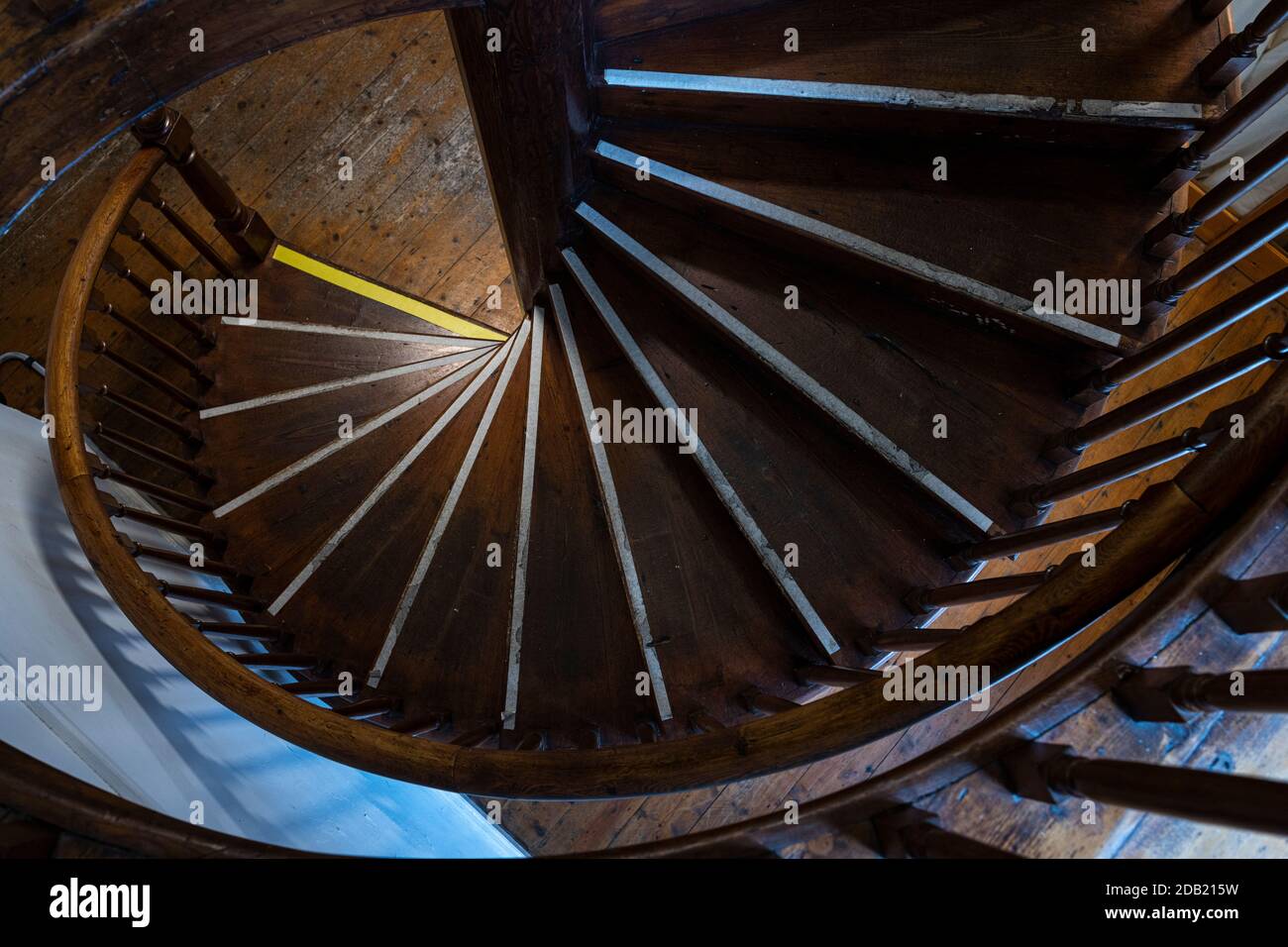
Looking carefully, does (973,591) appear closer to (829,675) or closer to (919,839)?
(829,675)

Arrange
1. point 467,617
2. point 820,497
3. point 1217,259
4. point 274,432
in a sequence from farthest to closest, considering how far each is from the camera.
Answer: point 274,432, point 467,617, point 820,497, point 1217,259

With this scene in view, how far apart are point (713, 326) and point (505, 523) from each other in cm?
Result: 94

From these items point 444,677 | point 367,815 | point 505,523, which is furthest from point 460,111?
point 367,815

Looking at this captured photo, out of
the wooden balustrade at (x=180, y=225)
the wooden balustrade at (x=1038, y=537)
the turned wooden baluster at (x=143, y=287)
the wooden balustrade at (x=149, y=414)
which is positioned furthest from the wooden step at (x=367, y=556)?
the wooden balustrade at (x=1038, y=537)

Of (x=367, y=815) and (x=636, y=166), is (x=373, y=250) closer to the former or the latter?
(x=636, y=166)

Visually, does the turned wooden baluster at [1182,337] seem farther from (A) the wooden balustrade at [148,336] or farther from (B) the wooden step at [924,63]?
(A) the wooden balustrade at [148,336]

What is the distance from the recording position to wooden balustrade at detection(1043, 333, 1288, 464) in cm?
129

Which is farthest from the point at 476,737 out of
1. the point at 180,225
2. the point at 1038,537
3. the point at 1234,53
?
the point at 1234,53

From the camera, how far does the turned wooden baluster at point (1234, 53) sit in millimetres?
1549

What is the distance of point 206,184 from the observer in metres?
2.62

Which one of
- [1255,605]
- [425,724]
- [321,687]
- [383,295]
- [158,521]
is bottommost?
[425,724]

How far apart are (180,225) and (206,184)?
24 cm

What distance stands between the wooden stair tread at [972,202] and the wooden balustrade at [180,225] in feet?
5.17

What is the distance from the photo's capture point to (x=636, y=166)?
2078 mm
